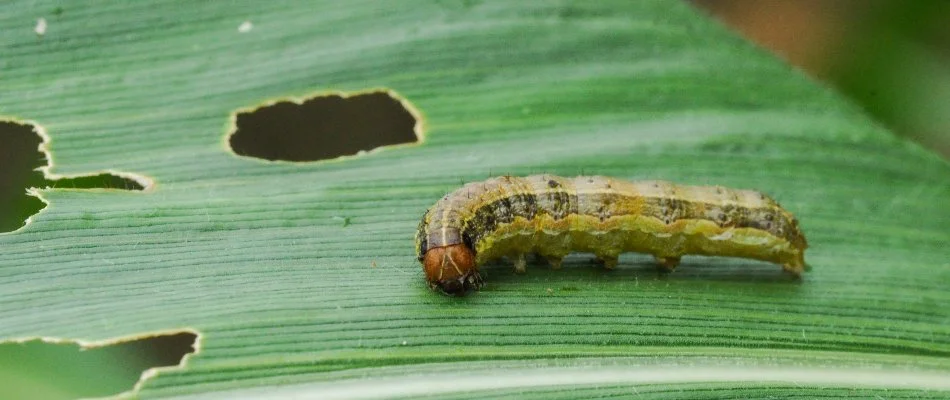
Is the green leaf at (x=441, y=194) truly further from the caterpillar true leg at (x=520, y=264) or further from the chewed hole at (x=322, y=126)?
the chewed hole at (x=322, y=126)

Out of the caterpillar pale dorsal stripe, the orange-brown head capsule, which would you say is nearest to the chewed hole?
the caterpillar pale dorsal stripe

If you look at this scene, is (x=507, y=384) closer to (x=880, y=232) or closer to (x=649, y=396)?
(x=649, y=396)

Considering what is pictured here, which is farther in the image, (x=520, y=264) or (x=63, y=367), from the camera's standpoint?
(x=520, y=264)

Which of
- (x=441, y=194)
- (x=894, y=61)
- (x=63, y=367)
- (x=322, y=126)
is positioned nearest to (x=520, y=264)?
(x=441, y=194)

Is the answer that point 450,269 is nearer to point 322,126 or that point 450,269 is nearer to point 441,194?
point 441,194

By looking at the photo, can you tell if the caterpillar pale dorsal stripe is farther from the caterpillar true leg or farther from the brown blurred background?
the brown blurred background

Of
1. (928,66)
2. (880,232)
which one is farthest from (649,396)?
(928,66)

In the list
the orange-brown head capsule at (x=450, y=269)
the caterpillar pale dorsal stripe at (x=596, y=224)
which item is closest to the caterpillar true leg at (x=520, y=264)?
the caterpillar pale dorsal stripe at (x=596, y=224)
